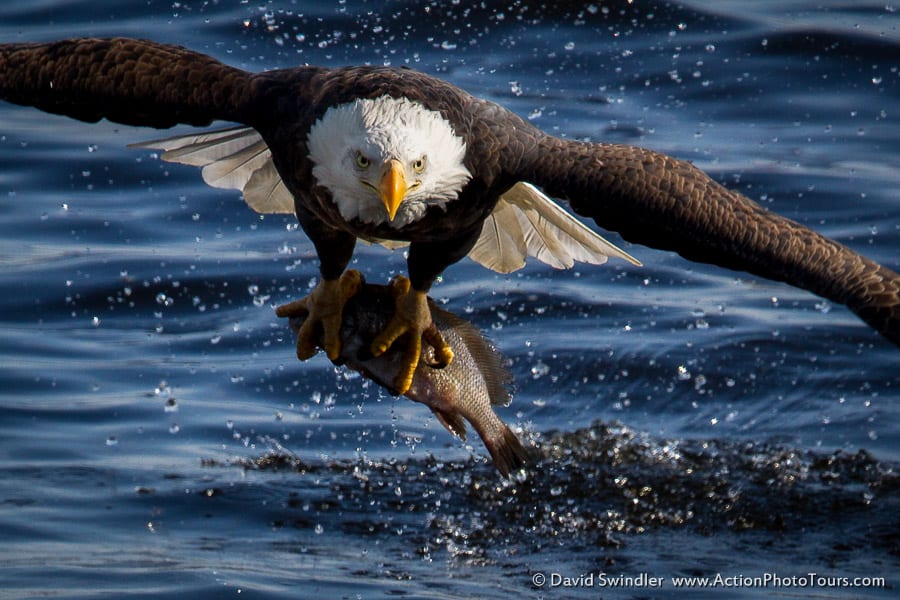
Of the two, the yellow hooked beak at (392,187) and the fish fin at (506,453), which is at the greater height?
the yellow hooked beak at (392,187)

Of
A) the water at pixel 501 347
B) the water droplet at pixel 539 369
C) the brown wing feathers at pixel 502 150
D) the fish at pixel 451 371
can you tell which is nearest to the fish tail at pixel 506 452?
the fish at pixel 451 371

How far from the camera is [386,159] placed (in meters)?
5.09

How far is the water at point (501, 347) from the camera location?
600 centimetres

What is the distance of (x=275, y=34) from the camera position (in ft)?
42.2

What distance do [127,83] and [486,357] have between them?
160cm

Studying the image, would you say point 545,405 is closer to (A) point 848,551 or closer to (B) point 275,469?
(B) point 275,469

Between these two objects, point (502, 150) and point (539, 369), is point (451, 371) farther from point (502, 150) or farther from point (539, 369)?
point (539, 369)

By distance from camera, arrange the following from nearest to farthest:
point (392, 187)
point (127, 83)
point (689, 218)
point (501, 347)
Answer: point (392, 187), point (689, 218), point (127, 83), point (501, 347)

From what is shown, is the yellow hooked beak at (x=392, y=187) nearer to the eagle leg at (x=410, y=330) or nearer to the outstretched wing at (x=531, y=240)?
the eagle leg at (x=410, y=330)

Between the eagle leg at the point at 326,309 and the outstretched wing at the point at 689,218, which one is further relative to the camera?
the eagle leg at the point at 326,309

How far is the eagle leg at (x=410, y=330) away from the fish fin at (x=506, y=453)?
378 mm

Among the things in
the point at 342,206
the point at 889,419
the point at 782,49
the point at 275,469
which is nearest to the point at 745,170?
the point at 782,49

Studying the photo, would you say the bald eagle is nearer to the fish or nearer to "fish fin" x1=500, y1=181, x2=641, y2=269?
the fish

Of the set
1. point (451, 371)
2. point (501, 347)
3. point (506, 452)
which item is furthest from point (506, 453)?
point (501, 347)
